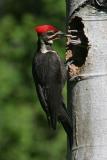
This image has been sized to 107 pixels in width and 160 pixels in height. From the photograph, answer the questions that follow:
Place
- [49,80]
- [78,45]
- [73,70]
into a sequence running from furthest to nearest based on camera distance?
[49,80]
[78,45]
[73,70]

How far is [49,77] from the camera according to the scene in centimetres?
753

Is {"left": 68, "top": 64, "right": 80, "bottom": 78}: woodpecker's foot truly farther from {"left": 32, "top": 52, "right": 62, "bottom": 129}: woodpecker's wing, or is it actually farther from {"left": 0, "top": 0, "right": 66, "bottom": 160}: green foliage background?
{"left": 0, "top": 0, "right": 66, "bottom": 160}: green foliage background

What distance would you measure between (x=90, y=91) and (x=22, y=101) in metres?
5.63

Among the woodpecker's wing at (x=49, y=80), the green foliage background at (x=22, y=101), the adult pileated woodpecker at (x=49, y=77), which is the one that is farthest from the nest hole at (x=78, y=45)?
the green foliage background at (x=22, y=101)

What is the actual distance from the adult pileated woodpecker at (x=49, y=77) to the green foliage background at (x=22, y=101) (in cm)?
327

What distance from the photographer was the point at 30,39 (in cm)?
1180

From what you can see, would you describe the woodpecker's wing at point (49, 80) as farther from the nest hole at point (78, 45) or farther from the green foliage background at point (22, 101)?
the green foliage background at point (22, 101)

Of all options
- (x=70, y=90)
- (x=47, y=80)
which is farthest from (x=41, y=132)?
(x=70, y=90)

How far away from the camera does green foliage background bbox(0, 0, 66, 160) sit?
443 inches

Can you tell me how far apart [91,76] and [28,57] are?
18.7 ft

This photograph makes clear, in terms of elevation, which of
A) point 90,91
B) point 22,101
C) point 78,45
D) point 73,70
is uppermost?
point 90,91

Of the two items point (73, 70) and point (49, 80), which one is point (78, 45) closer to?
point (73, 70)

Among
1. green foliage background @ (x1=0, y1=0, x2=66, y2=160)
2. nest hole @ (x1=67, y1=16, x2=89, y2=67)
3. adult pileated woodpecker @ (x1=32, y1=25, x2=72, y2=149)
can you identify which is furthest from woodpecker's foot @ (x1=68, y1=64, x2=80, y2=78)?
green foliage background @ (x1=0, y1=0, x2=66, y2=160)

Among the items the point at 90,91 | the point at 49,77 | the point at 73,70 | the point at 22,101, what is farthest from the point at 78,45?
the point at 22,101
